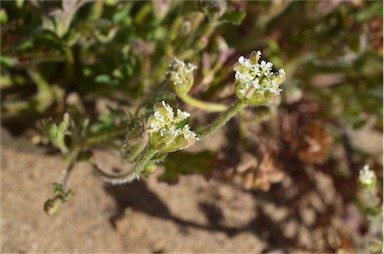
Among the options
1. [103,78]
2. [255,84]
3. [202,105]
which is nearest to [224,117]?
[255,84]

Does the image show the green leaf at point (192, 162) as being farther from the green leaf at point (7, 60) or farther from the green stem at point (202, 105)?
the green leaf at point (7, 60)

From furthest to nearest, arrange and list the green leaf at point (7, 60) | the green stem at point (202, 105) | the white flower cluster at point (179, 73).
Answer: the green leaf at point (7, 60)
the green stem at point (202, 105)
the white flower cluster at point (179, 73)

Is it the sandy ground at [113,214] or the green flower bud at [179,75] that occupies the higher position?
the green flower bud at [179,75]

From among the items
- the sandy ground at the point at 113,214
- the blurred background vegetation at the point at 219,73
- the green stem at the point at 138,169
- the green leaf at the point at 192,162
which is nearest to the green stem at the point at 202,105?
the blurred background vegetation at the point at 219,73

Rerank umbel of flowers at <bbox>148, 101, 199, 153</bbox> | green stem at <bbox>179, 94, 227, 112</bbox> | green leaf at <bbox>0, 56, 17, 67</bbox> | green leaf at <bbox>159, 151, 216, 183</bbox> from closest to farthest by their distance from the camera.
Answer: umbel of flowers at <bbox>148, 101, 199, 153</bbox> → green stem at <bbox>179, 94, 227, 112</bbox> → green leaf at <bbox>0, 56, 17, 67</bbox> → green leaf at <bbox>159, 151, 216, 183</bbox>

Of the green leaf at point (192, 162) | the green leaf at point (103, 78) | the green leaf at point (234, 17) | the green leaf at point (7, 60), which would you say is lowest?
the green leaf at point (192, 162)

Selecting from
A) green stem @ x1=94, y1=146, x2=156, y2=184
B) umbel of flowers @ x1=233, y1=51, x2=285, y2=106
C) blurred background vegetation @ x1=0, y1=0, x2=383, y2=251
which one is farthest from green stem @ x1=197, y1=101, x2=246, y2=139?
blurred background vegetation @ x1=0, y1=0, x2=383, y2=251

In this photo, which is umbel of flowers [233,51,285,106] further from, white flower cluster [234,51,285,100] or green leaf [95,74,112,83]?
green leaf [95,74,112,83]
